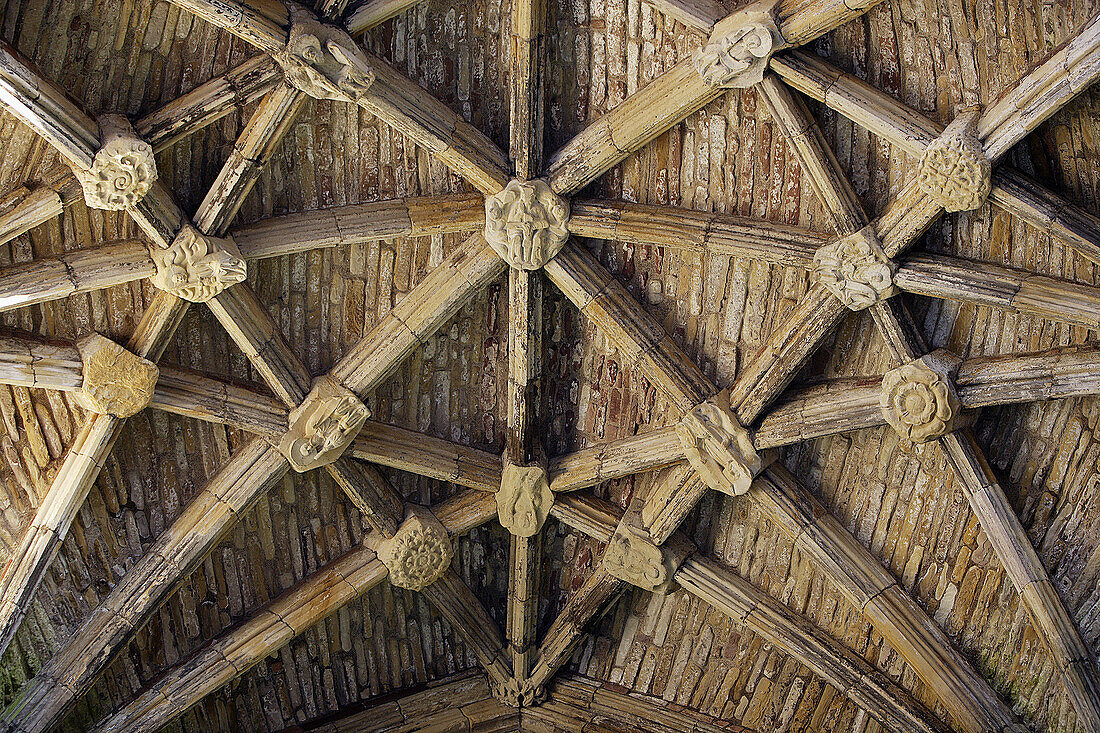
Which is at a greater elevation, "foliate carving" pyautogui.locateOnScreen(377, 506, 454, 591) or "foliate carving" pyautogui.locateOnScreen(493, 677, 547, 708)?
"foliate carving" pyautogui.locateOnScreen(377, 506, 454, 591)

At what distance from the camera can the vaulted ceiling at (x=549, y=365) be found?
25.5 ft

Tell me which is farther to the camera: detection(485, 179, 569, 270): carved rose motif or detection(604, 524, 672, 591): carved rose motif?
detection(604, 524, 672, 591): carved rose motif

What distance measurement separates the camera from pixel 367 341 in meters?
9.05

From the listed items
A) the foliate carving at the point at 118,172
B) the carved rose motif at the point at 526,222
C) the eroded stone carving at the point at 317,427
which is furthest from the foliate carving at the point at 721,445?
the foliate carving at the point at 118,172

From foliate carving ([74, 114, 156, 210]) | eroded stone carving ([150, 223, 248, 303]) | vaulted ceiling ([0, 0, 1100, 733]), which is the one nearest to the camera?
foliate carving ([74, 114, 156, 210])

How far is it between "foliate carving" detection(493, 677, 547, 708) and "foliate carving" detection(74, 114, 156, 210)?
15.5 ft

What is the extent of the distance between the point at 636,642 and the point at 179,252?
15.0 feet

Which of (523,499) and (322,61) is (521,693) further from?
(322,61)

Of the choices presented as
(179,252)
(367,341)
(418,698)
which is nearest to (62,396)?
(179,252)

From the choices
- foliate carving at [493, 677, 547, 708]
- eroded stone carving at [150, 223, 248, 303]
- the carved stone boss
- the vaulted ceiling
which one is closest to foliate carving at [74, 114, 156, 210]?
the vaulted ceiling

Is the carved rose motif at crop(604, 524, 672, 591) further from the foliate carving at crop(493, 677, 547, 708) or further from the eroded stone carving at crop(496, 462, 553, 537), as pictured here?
the foliate carving at crop(493, 677, 547, 708)

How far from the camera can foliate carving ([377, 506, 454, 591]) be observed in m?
9.41

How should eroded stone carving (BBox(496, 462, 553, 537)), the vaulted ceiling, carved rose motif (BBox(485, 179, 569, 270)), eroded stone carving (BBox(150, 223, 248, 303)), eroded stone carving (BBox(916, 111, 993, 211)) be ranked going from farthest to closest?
eroded stone carving (BBox(496, 462, 553, 537)) → carved rose motif (BBox(485, 179, 569, 270)) → eroded stone carving (BBox(150, 223, 248, 303)) → the vaulted ceiling → eroded stone carving (BBox(916, 111, 993, 211))

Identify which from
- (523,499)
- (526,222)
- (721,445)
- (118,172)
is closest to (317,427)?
(523,499)
